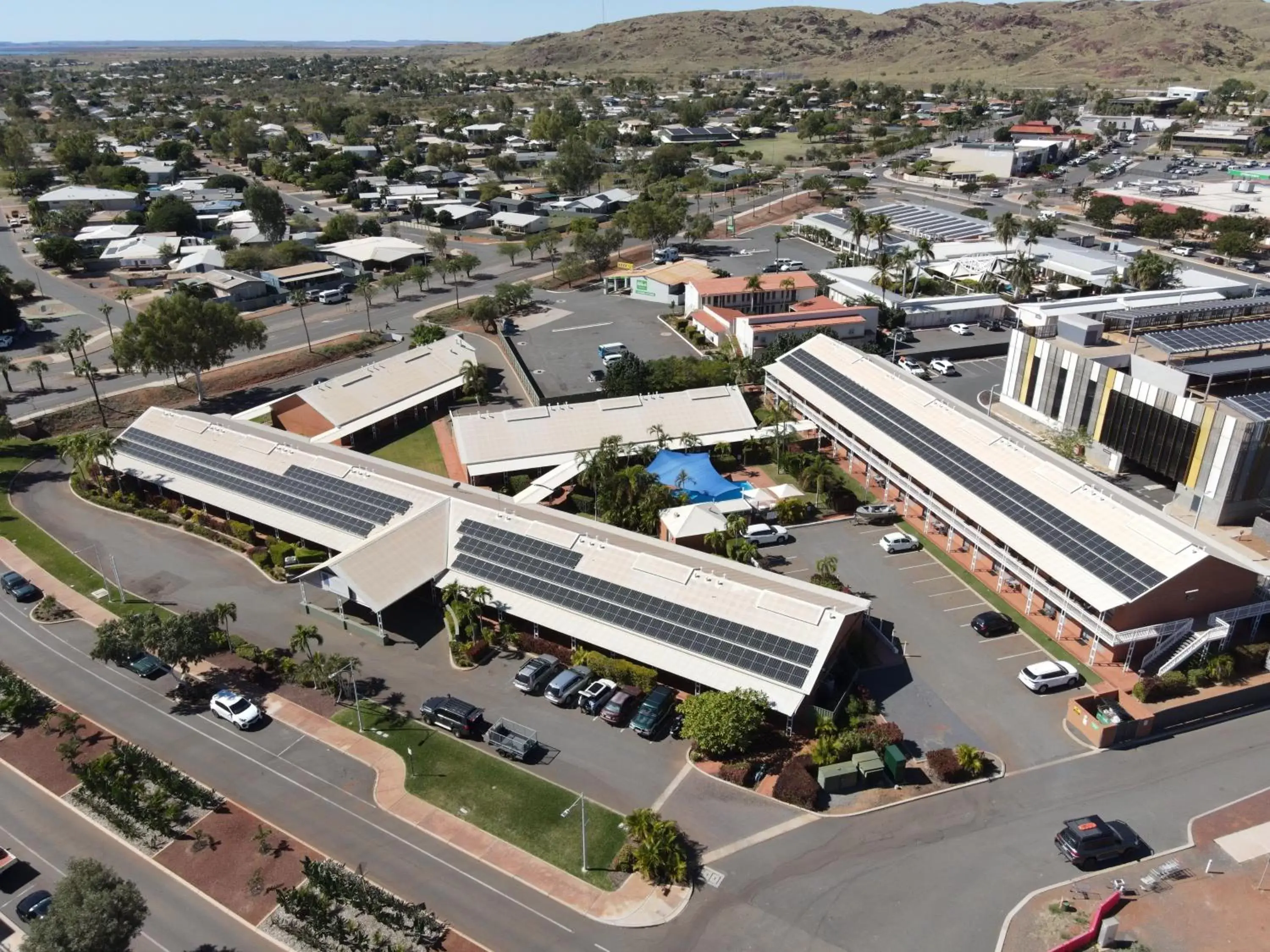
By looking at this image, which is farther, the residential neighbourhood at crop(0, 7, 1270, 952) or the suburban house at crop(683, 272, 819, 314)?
the suburban house at crop(683, 272, 819, 314)

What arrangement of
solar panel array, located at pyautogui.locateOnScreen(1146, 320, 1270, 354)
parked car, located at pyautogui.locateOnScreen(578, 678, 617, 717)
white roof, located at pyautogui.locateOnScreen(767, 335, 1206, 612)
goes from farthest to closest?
1. solar panel array, located at pyautogui.locateOnScreen(1146, 320, 1270, 354)
2. white roof, located at pyautogui.locateOnScreen(767, 335, 1206, 612)
3. parked car, located at pyautogui.locateOnScreen(578, 678, 617, 717)

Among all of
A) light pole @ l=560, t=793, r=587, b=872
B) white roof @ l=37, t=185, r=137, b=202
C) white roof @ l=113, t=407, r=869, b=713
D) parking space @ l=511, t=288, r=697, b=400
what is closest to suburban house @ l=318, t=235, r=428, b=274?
parking space @ l=511, t=288, r=697, b=400

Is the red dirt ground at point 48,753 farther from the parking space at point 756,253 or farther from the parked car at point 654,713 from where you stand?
the parking space at point 756,253

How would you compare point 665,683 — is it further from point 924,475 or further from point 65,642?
point 65,642

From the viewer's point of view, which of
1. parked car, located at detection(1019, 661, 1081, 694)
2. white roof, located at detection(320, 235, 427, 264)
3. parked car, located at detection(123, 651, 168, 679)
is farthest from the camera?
white roof, located at detection(320, 235, 427, 264)

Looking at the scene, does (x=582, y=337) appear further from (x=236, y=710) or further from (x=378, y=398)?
(x=236, y=710)

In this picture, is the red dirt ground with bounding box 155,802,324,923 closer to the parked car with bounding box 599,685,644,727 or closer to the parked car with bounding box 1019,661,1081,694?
the parked car with bounding box 599,685,644,727
